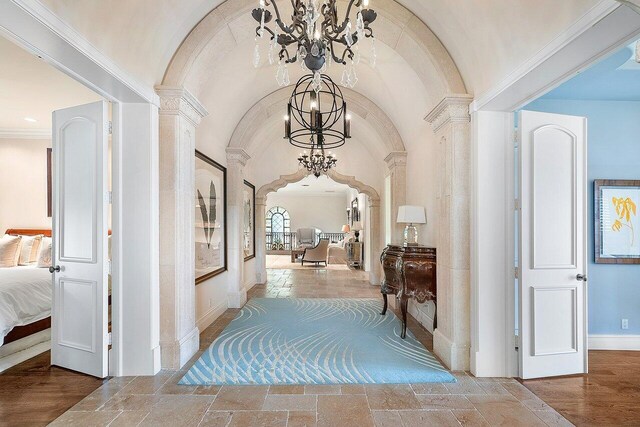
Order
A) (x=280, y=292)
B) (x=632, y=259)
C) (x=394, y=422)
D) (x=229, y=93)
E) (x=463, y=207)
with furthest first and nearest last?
(x=280, y=292)
(x=229, y=93)
(x=632, y=259)
(x=463, y=207)
(x=394, y=422)

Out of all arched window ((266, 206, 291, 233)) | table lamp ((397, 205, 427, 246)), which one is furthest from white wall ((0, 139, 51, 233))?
arched window ((266, 206, 291, 233))

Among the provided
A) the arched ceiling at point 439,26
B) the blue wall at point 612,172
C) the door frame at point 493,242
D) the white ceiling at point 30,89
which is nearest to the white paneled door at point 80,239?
the arched ceiling at point 439,26

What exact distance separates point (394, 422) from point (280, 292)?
4.67 m

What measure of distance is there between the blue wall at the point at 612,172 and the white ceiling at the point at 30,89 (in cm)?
599

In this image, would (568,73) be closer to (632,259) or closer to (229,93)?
(632,259)

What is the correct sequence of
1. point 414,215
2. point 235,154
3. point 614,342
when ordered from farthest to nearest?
point 235,154 → point 414,215 → point 614,342

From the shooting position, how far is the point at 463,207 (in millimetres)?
3246

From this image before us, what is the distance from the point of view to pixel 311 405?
259 centimetres

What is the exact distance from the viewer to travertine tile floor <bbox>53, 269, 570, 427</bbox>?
2.38 meters

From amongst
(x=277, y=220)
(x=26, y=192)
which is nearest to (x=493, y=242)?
(x=26, y=192)

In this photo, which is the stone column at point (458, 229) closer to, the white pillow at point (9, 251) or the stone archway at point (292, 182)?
the stone archway at point (292, 182)

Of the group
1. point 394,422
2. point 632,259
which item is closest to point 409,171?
point 632,259

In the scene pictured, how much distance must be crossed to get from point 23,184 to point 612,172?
8675 mm

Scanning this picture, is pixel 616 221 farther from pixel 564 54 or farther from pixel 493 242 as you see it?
pixel 564 54
